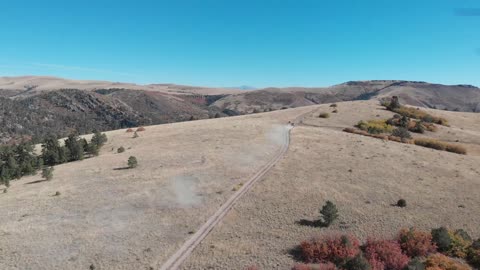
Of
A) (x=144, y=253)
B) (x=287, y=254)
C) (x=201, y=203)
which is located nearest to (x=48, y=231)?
(x=144, y=253)

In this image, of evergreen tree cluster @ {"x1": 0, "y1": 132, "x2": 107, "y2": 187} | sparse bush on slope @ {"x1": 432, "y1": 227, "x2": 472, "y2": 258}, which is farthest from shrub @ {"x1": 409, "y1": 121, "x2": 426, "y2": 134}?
evergreen tree cluster @ {"x1": 0, "y1": 132, "x2": 107, "y2": 187}

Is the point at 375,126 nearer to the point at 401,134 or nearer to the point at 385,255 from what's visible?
the point at 401,134

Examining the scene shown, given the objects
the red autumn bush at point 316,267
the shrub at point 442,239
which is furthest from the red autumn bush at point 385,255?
the shrub at point 442,239

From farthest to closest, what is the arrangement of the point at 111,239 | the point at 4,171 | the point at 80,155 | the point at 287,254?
the point at 80,155 < the point at 4,171 < the point at 111,239 < the point at 287,254

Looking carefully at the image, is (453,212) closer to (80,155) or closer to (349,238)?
(349,238)

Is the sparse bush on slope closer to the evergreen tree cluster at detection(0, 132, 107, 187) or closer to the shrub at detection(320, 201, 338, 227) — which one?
the shrub at detection(320, 201, 338, 227)

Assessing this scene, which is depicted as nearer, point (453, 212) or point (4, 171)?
point (453, 212)

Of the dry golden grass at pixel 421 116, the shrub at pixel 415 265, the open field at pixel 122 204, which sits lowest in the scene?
the open field at pixel 122 204

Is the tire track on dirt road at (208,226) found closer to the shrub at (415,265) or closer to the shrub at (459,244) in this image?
the shrub at (415,265)
